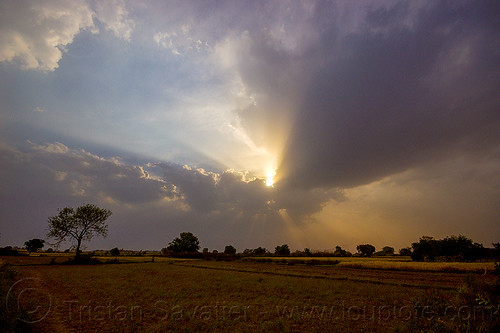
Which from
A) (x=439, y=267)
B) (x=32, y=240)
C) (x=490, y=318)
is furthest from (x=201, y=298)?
(x=32, y=240)

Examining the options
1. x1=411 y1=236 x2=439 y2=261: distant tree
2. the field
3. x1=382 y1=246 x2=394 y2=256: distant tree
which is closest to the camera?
the field

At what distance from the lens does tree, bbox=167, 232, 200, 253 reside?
125 m

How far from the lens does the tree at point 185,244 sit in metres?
125

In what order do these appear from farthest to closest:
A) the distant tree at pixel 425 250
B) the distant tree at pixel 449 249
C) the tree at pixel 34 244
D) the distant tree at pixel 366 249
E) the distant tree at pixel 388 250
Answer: the distant tree at pixel 388 250 < the distant tree at pixel 366 249 < the tree at pixel 34 244 < the distant tree at pixel 425 250 < the distant tree at pixel 449 249

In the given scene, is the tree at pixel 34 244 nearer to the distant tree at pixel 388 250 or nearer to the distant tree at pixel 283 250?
the distant tree at pixel 283 250

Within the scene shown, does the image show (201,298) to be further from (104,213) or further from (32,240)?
(32,240)

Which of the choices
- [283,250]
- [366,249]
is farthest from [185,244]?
[366,249]

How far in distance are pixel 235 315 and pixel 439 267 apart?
154 ft

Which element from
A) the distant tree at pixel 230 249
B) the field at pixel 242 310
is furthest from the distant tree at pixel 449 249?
the distant tree at pixel 230 249

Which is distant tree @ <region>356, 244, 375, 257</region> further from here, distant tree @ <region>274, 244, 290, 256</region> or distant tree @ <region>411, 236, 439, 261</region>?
distant tree @ <region>411, 236, 439, 261</region>

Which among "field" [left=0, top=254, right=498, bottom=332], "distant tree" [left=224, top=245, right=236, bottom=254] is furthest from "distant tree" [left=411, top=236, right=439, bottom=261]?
"distant tree" [left=224, top=245, right=236, bottom=254]

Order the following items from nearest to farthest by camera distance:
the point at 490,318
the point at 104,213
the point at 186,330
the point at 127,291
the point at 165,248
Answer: the point at 490,318 → the point at 186,330 → the point at 127,291 → the point at 104,213 → the point at 165,248

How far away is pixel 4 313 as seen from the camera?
10.0m

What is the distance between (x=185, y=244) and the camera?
126 meters
